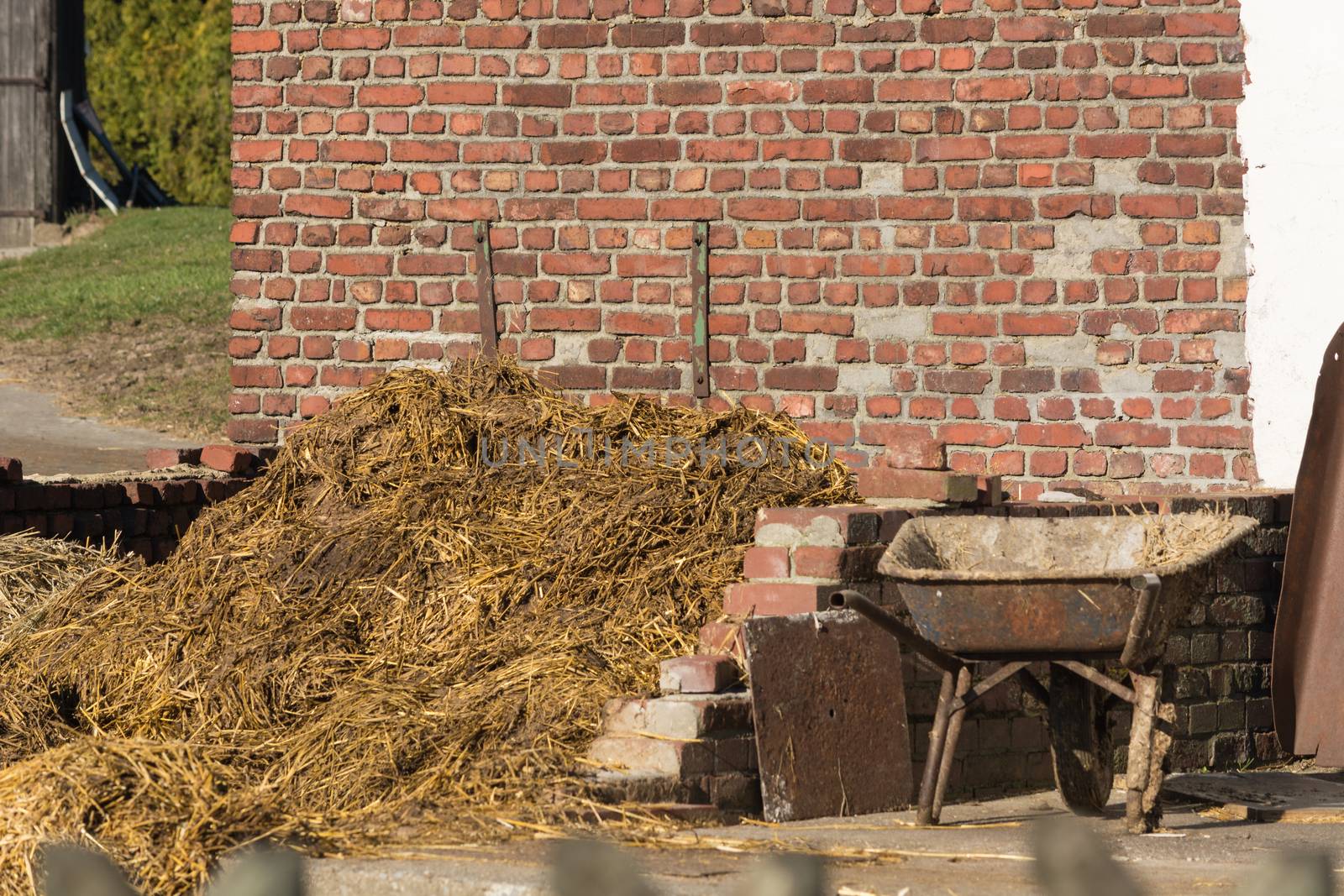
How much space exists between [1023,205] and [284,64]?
3131 mm

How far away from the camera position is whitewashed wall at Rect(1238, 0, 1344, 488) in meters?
6.53

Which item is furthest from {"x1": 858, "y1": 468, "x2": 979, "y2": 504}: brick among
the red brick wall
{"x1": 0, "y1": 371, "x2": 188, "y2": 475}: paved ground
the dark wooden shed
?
the dark wooden shed

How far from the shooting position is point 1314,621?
246 inches

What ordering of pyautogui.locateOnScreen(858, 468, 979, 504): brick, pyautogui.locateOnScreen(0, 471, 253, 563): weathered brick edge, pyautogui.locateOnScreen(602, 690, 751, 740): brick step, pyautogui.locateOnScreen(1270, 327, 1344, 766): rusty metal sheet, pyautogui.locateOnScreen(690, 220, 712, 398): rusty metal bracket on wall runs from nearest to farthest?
pyautogui.locateOnScreen(602, 690, 751, 740): brick step, pyautogui.locateOnScreen(858, 468, 979, 504): brick, pyautogui.locateOnScreen(1270, 327, 1344, 766): rusty metal sheet, pyautogui.locateOnScreen(0, 471, 253, 563): weathered brick edge, pyautogui.locateOnScreen(690, 220, 712, 398): rusty metal bracket on wall

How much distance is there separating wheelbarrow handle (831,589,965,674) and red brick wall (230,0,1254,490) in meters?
2.00

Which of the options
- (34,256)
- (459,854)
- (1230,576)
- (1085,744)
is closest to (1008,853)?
(1085,744)

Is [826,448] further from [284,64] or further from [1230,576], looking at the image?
[284,64]

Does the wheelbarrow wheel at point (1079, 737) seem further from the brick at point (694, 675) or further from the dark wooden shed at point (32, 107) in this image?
the dark wooden shed at point (32, 107)

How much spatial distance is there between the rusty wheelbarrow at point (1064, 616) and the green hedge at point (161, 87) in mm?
16694

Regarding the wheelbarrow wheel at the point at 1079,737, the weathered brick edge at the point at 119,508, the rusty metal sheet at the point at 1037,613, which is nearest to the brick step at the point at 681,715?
the rusty metal sheet at the point at 1037,613

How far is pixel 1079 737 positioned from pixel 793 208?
2.65 meters

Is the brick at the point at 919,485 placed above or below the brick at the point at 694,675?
above

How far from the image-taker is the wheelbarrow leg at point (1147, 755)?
466 cm

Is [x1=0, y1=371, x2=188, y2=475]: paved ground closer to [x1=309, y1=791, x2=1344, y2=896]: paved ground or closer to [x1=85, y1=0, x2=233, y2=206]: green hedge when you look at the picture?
[x1=309, y1=791, x2=1344, y2=896]: paved ground
